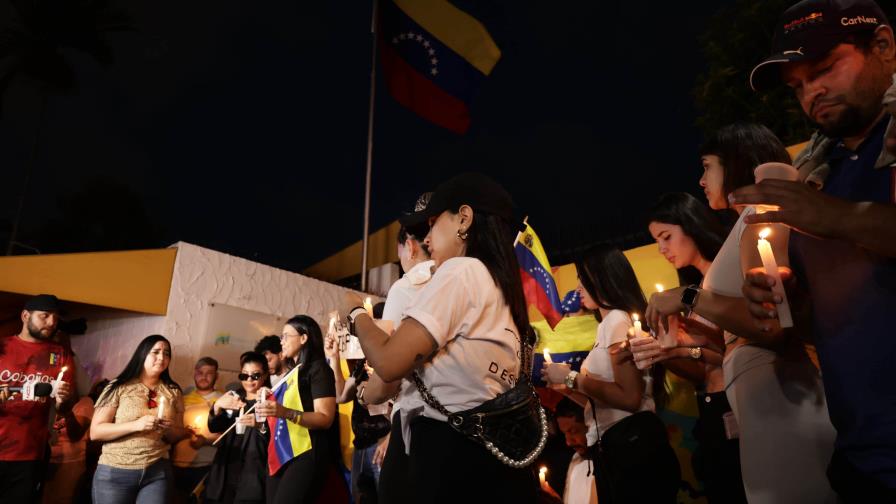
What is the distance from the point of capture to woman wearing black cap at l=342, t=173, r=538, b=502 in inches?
64.1

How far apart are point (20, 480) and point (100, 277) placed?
276 cm

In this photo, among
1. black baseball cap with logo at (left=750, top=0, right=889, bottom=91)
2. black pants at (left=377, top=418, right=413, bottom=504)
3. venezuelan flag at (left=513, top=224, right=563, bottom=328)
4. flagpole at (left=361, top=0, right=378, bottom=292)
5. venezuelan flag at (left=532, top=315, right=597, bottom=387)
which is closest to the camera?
black baseball cap with logo at (left=750, top=0, right=889, bottom=91)

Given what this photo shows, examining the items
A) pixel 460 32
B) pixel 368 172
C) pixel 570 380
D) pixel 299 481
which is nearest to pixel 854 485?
A: pixel 570 380

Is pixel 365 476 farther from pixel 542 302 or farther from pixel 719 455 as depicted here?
pixel 719 455

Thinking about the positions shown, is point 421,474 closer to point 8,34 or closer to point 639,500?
point 639,500

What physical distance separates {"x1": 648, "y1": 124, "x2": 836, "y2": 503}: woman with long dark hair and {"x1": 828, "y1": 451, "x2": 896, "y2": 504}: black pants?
0.28 metres

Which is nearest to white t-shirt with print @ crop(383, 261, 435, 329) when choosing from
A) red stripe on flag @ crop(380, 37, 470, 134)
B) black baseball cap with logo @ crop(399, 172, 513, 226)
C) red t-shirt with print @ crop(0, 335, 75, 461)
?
black baseball cap with logo @ crop(399, 172, 513, 226)

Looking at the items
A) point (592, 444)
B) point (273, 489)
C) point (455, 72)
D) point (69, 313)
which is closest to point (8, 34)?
point (69, 313)

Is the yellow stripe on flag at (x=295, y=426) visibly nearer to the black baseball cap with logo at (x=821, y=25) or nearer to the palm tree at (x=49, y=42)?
the black baseball cap with logo at (x=821, y=25)

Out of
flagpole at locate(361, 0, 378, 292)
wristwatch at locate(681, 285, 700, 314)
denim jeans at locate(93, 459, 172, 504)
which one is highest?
flagpole at locate(361, 0, 378, 292)

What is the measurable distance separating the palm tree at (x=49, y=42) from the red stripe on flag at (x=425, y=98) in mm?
9330

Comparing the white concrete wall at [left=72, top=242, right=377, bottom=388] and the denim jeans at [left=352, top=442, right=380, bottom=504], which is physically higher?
the white concrete wall at [left=72, top=242, right=377, bottom=388]

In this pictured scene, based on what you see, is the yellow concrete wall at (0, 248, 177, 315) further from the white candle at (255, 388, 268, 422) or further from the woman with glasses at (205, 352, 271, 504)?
the white candle at (255, 388, 268, 422)

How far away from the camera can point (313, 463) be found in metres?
3.93
